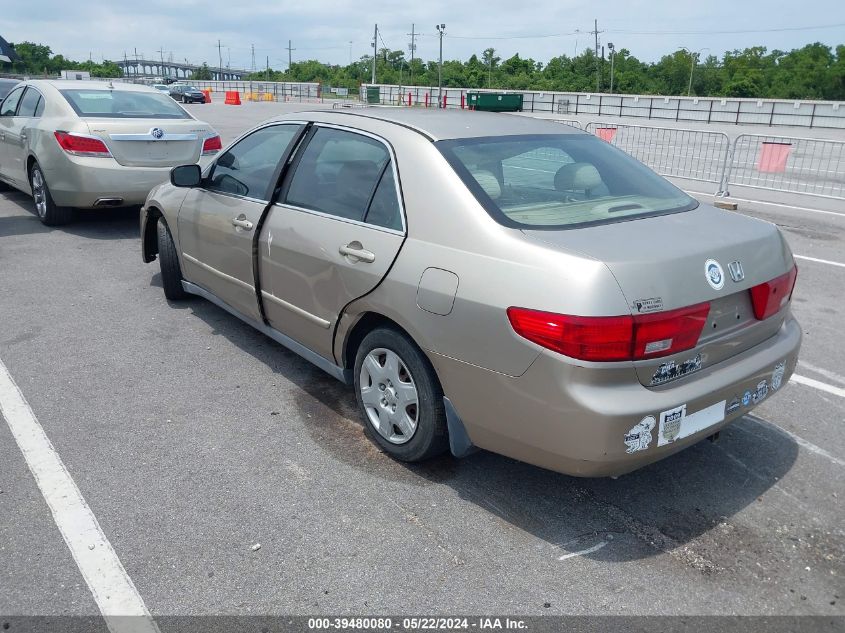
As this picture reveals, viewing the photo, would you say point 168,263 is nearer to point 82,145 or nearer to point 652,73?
point 82,145

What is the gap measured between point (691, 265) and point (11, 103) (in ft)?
30.5

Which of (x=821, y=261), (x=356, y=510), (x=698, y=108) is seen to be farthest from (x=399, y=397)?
(x=698, y=108)

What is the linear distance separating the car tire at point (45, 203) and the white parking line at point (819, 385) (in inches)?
298

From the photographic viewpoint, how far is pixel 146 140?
7.99m

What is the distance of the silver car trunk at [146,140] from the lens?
25.8ft

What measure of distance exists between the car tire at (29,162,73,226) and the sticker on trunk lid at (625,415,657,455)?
7.55 metres

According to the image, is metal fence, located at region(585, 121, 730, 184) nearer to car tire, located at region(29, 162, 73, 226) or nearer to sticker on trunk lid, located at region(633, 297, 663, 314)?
car tire, located at region(29, 162, 73, 226)

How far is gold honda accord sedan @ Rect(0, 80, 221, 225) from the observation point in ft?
25.6

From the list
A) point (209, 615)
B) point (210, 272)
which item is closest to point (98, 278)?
point (210, 272)

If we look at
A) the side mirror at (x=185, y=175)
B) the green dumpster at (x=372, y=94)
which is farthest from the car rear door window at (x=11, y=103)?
the green dumpster at (x=372, y=94)

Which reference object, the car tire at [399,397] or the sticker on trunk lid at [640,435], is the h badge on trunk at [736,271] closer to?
the sticker on trunk lid at [640,435]

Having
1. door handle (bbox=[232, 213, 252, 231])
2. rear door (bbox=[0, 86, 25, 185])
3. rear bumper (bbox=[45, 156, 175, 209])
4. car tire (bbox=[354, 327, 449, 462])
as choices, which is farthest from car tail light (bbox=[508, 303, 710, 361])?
rear door (bbox=[0, 86, 25, 185])

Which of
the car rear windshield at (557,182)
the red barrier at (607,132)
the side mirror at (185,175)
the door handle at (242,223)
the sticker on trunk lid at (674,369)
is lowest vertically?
the sticker on trunk lid at (674,369)

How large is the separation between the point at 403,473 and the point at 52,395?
7.29 feet
